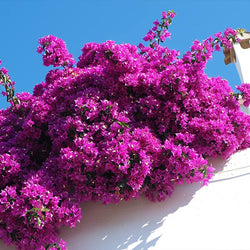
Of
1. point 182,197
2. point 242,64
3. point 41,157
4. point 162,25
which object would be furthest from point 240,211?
point 242,64

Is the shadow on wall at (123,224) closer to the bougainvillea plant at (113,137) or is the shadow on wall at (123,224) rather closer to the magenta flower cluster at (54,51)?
the bougainvillea plant at (113,137)

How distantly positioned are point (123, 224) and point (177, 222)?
1.64 ft

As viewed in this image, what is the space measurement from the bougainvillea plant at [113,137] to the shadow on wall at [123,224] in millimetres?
115

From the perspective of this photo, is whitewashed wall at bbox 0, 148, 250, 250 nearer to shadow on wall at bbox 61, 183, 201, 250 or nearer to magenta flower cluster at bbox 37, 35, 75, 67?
shadow on wall at bbox 61, 183, 201, 250

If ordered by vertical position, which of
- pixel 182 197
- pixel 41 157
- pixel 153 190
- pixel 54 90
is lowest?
pixel 182 197

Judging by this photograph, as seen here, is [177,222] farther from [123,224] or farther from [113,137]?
[113,137]

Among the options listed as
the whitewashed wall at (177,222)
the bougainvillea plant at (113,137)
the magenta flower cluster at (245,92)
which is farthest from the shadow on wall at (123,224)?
the magenta flower cluster at (245,92)

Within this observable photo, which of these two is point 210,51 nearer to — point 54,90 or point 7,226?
point 54,90

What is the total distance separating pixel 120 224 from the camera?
10.3ft

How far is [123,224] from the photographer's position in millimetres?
3131

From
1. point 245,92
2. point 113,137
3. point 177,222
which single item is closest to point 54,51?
point 113,137

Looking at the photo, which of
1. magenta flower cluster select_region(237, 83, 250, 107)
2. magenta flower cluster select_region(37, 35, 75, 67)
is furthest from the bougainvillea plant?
magenta flower cluster select_region(37, 35, 75, 67)

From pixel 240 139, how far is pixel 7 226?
93.9 inches

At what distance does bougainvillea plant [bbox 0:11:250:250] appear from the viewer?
2904 mm
